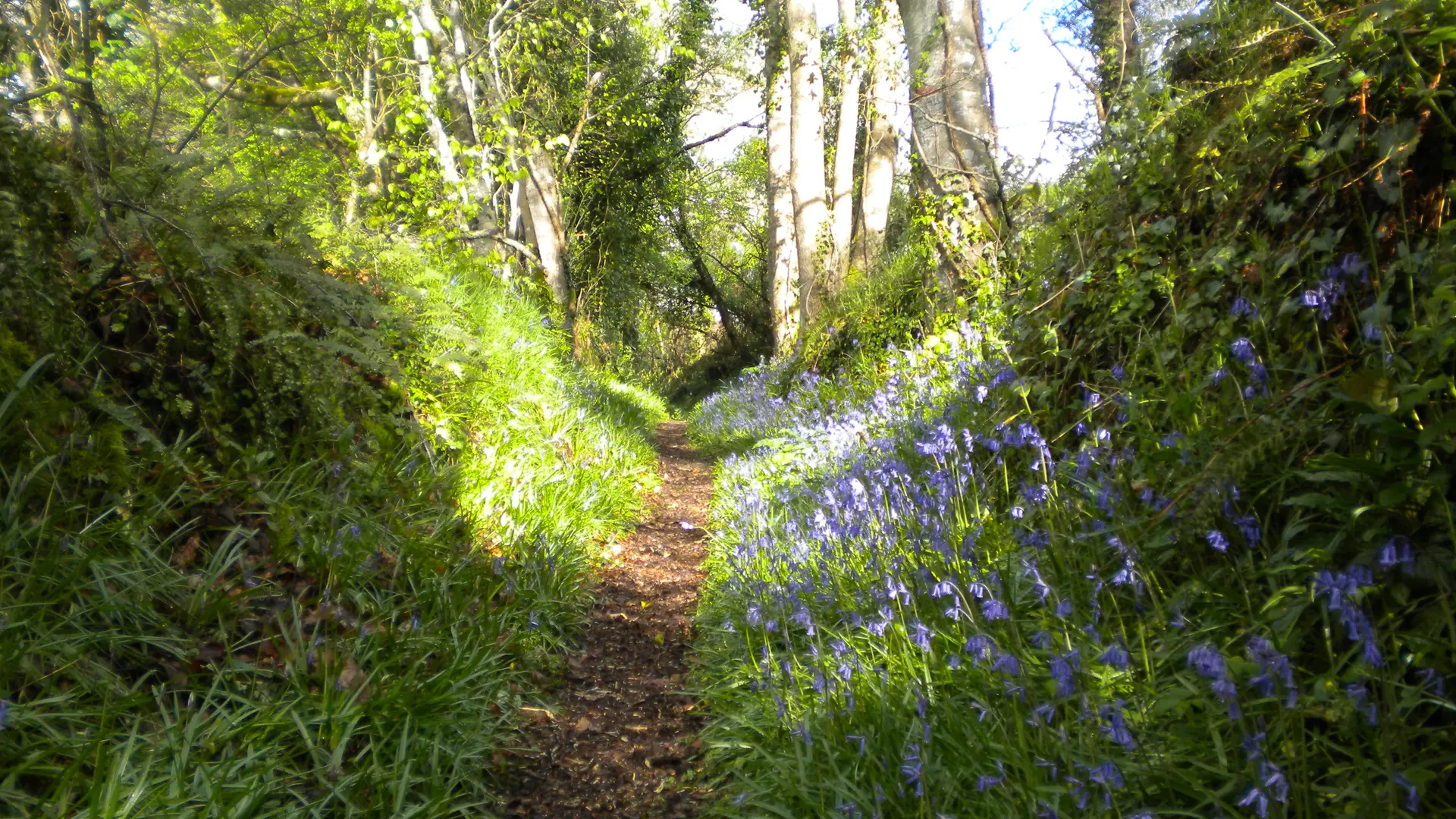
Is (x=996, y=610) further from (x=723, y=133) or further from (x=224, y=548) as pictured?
(x=723, y=133)

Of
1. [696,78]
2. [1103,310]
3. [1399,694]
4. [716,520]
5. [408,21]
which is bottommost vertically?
[716,520]

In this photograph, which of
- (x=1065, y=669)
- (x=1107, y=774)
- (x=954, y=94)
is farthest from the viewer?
(x=954, y=94)

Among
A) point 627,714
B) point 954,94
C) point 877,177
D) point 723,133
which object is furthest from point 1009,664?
point 723,133

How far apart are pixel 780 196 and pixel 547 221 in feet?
12.4

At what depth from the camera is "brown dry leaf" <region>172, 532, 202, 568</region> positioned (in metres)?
2.69

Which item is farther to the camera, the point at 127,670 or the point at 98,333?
the point at 98,333

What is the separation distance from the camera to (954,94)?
582cm

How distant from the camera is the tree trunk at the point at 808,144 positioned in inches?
385

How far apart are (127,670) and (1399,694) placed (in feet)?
10.4

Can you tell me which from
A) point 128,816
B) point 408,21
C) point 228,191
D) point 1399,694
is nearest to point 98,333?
point 228,191

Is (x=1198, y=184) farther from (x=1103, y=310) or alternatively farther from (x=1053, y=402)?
(x=1053, y=402)

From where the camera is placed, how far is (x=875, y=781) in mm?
1998

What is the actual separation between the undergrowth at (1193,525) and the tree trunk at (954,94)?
8.42 feet

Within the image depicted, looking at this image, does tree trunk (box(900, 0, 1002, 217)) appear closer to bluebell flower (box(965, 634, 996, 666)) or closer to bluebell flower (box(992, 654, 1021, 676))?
bluebell flower (box(965, 634, 996, 666))
